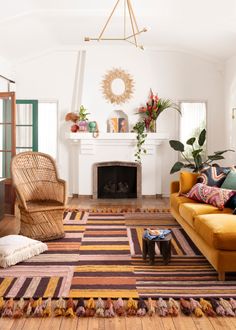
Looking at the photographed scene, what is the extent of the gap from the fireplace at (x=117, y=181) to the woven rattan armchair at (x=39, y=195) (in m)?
2.97

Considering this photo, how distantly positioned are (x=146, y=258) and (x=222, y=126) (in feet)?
15.7

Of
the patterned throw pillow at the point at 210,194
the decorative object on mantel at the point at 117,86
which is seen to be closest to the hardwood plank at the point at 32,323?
the patterned throw pillow at the point at 210,194

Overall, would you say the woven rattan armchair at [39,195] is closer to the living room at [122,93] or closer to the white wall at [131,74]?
the living room at [122,93]

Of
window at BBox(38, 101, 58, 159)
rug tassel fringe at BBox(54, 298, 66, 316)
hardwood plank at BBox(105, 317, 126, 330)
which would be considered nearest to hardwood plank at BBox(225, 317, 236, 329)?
hardwood plank at BBox(105, 317, 126, 330)

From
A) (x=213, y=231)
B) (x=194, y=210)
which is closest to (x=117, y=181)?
(x=194, y=210)

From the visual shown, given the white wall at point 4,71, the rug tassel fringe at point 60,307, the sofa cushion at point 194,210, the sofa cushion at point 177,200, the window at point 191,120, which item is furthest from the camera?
the window at point 191,120

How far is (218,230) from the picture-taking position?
351 centimetres

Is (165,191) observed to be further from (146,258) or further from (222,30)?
(146,258)

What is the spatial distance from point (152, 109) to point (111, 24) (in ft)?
6.27

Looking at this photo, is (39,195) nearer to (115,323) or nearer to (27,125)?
(115,323)

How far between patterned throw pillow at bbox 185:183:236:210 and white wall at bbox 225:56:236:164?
261 centimetres

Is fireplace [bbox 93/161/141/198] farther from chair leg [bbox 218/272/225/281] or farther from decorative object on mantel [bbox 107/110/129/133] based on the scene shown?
chair leg [bbox 218/272/225/281]

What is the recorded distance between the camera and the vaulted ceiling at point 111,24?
555cm

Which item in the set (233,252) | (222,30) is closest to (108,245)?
(233,252)
